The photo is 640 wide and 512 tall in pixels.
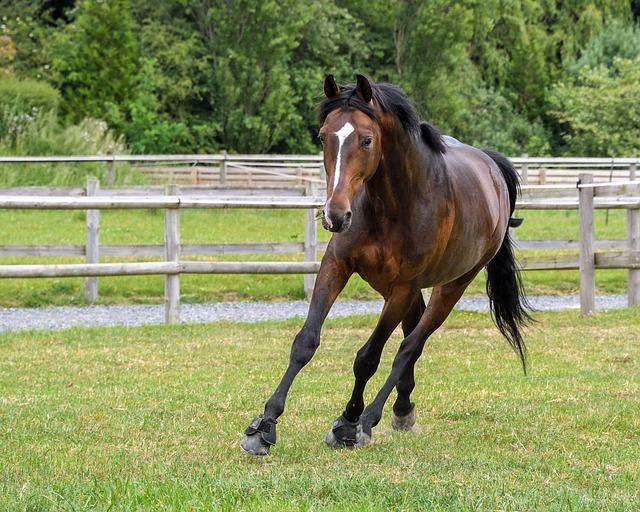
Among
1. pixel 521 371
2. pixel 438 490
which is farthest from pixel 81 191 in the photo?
pixel 438 490

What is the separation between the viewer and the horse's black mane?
18.7 feet

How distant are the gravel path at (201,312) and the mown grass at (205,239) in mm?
463

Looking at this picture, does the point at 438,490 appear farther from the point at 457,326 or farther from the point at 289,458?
the point at 457,326

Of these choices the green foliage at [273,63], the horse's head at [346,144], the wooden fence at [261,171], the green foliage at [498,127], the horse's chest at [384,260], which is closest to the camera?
the horse's head at [346,144]

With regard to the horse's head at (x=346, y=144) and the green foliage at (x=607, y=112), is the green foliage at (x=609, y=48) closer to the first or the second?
the green foliage at (x=607, y=112)

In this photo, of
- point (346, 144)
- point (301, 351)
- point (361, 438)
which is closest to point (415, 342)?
point (361, 438)

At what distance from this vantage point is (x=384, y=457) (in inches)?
226

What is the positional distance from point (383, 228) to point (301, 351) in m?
0.80

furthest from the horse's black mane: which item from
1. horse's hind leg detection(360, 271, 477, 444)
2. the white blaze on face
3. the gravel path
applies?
the gravel path

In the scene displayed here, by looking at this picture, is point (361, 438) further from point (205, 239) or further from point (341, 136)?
point (205, 239)

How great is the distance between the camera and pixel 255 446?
5.59 metres

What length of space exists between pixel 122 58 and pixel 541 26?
18.0 meters

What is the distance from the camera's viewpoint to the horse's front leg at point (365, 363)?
6078mm

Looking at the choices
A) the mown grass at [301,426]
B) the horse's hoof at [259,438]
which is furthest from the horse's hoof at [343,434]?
the horse's hoof at [259,438]
